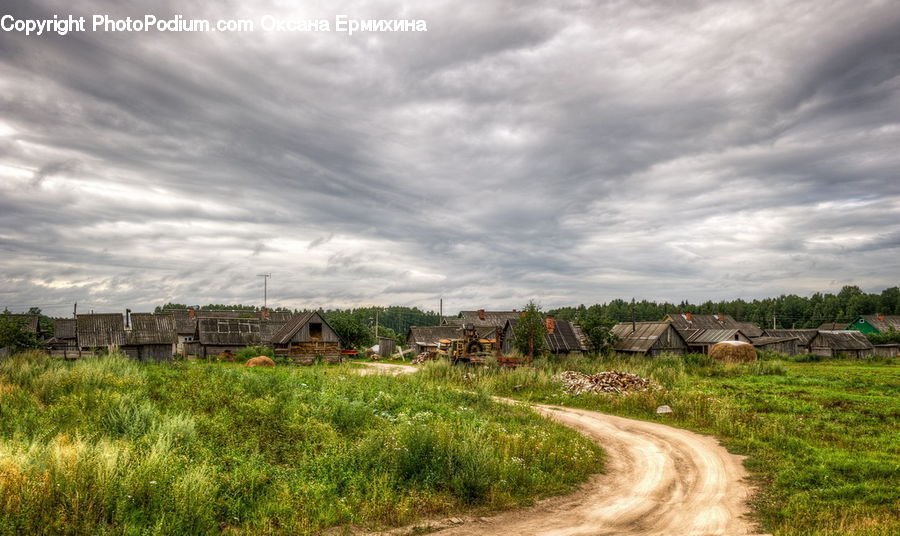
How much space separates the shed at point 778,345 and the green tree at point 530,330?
1544 inches

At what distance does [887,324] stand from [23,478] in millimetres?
109894

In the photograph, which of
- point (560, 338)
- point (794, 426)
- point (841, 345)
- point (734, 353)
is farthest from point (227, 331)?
point (841, 345)

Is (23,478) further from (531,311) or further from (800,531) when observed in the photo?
(531,311)

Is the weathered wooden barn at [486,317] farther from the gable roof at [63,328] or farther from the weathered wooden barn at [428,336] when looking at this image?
the gable roof at [63,328]

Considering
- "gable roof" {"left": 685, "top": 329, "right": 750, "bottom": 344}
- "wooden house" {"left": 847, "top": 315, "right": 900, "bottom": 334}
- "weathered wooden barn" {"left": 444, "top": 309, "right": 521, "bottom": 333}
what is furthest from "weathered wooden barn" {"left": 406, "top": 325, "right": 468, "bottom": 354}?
"wooden house" {"left": 847, "top": 315, "right": 900, "bottom": 334}

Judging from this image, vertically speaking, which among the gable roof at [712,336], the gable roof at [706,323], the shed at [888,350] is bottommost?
the shed at [888,350]

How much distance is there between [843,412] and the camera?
19.8 m

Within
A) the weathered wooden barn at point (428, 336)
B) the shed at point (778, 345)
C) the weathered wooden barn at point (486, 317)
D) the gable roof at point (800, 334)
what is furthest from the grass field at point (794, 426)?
the gable roof at point (800, 334)

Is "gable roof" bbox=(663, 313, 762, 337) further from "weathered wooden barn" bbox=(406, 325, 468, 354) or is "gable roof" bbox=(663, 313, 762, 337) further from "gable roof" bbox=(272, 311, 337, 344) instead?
"gable roof" bbox=(272, 311, 337, 344)

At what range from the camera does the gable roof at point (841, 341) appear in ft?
192

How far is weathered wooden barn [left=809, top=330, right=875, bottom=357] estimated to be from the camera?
58406mm

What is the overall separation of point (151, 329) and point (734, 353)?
5632cm

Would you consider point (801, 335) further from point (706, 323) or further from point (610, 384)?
point (610, 384)

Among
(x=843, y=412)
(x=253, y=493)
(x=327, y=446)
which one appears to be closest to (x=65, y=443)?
(x=253, y=493)
